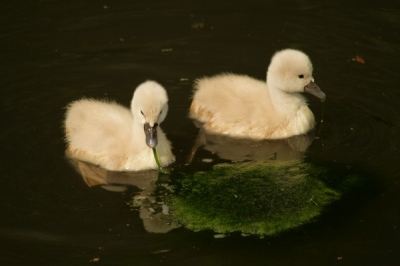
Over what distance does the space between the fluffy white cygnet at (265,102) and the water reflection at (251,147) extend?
6 centimetres

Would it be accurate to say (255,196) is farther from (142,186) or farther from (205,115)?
(205,115)

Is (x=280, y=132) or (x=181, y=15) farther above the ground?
(x=181, y=15)

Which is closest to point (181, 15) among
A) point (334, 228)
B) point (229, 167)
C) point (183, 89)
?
point (183, 89)

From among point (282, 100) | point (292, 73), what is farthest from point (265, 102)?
point (292, 73)

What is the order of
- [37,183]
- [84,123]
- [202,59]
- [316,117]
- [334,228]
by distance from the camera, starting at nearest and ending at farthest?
[334,228]
[37,183]
[84,123]
[316,117]
[202,59]

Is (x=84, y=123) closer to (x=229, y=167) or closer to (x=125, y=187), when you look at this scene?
(x=125, y=187)

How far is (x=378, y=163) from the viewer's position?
669cm

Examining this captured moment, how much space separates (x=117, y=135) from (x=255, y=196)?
1.23 meters

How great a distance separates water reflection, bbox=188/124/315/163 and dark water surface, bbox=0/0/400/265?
0.11m

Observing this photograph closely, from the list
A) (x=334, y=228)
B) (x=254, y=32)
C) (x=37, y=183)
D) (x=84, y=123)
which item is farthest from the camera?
(x=254, y=32)

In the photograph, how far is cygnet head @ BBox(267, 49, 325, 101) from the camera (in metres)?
7.14

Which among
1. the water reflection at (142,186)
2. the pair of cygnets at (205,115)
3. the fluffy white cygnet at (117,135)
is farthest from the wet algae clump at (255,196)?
the pair of cygnets at (205,115)

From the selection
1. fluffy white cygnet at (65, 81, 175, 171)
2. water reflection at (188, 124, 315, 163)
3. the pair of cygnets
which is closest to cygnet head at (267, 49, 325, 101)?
the pair of cygnets

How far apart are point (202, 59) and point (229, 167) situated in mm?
1918
